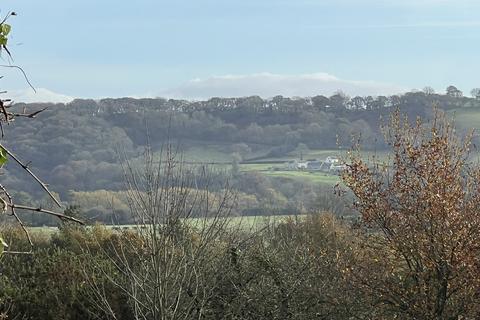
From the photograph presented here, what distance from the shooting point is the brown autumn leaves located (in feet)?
48.4

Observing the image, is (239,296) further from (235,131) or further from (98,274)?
(235,131)

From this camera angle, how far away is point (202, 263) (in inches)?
605

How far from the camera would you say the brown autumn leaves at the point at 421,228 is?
581 inches

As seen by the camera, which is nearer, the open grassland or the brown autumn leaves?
the brown autumn leaves

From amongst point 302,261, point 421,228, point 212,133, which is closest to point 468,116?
point 212,133

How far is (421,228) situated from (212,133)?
103m

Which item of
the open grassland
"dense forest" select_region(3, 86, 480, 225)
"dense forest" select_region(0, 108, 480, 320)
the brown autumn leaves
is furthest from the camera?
the open grassland

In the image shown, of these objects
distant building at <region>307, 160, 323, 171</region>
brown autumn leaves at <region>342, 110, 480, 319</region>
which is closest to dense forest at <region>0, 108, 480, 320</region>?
brown autumn leaves at <region>342, 110, 480, 319</region>

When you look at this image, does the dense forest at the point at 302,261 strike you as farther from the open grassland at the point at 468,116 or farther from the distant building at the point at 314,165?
the open grassland at the point at 468,116

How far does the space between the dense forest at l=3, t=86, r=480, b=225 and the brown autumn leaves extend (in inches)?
1012

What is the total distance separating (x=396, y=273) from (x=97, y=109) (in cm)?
8479

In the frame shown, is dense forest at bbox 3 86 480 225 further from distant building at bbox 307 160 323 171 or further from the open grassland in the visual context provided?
distant building at bbox 307 160 323 171

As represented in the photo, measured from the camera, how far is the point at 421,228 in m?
15.6

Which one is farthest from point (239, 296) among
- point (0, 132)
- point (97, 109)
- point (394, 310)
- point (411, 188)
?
point (97, 109)
